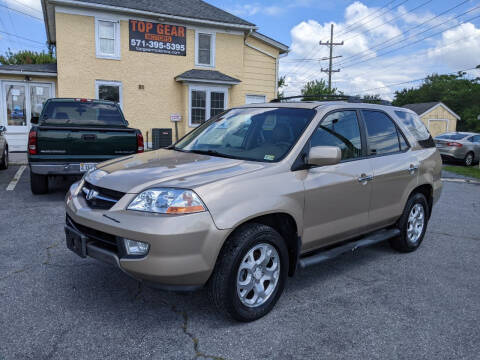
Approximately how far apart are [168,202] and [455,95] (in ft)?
232

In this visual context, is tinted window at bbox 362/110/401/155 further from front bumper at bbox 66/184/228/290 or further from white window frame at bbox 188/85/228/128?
white window frame at bbox 188/85/228/128

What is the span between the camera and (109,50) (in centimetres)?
1582

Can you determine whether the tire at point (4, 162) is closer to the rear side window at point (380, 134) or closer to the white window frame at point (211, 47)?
the white window frame at point (211, 47)

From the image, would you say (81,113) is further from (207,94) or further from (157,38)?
(207,94)

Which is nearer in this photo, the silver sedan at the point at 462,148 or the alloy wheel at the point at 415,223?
the alloy wheel at the point at 415,223

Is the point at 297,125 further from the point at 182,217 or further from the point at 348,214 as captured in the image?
the point at 182,217

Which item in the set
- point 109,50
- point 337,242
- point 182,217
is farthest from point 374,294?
point 109,50

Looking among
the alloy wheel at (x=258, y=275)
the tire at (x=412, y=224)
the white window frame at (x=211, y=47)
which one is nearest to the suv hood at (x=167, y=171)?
the alloy wheel at (x=258, y=275)

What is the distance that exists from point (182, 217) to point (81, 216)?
93 centimetres

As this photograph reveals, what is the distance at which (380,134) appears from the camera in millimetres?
4453

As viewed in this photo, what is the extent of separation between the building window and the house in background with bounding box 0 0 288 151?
1.6 inches

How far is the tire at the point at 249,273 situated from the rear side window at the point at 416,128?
267 centimetres

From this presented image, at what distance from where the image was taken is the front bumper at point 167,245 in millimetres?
2684

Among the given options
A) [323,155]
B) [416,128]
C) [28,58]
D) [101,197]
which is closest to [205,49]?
[416,128]
